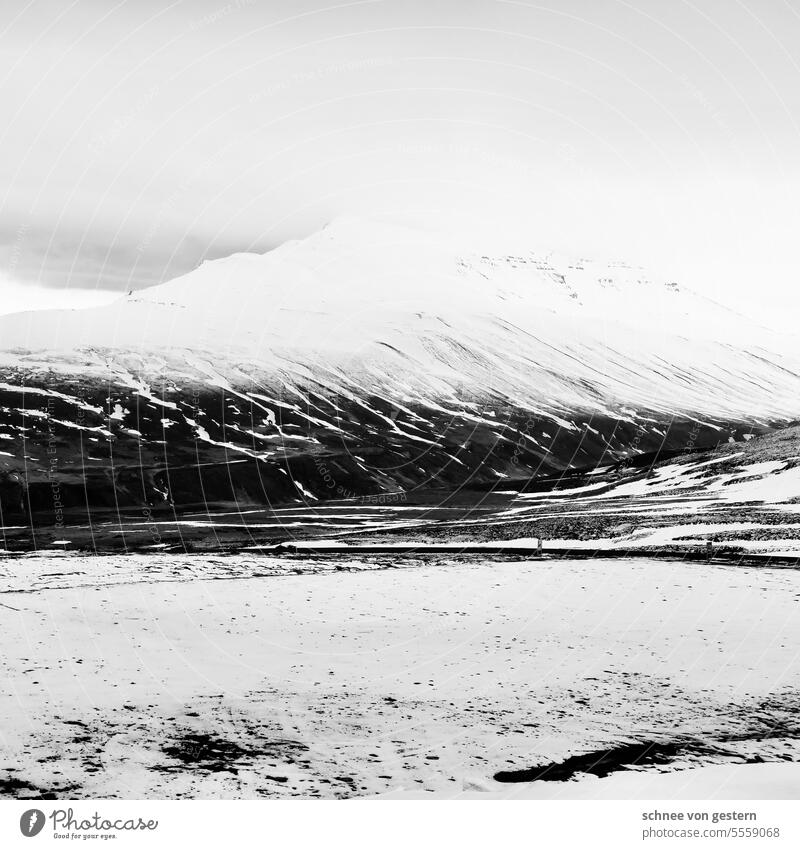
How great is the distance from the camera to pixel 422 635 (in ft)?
92.0

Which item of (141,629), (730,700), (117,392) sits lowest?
(730,700)

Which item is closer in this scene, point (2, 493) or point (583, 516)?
point (583, 516)

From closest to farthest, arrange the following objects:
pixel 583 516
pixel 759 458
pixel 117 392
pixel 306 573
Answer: pixel 306 573
pixel 583 516
pixel 759 458
pixel 117 392

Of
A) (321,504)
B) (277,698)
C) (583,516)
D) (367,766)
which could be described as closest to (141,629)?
(277,698)

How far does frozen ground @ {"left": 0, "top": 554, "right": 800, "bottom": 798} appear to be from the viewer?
699 inches

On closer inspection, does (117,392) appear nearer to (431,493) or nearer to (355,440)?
(355,440)

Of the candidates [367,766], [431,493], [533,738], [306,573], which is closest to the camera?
[367,766]

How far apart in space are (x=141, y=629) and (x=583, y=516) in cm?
4524

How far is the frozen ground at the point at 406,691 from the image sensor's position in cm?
1777

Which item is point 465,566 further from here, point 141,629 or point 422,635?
point 141,629

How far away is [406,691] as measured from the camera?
22406mm

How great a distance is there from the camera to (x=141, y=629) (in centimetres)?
2883

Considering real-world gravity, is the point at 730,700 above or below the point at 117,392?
below

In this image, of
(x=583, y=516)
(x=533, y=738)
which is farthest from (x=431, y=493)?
(x=533, y=738)
